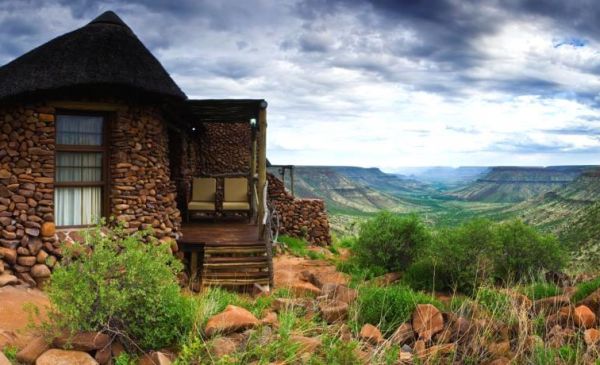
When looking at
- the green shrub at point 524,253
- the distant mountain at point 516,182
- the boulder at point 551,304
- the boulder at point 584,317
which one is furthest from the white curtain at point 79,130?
the distant mountain at point 516,182

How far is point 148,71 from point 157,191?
223 centimetres

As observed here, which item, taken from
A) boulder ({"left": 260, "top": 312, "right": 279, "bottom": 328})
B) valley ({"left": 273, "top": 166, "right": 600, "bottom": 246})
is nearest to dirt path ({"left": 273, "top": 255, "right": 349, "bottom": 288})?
boulder ({"left": 260, "top": 312, "right": 279, "bottom": 328})

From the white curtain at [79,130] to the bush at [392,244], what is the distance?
693 cm

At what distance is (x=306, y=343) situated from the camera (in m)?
4.51

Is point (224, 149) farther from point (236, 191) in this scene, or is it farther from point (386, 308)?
point (386, 308)

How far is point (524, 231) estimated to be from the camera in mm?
11039

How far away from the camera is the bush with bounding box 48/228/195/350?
455 cm

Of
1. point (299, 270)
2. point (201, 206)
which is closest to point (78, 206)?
point (201, 206)

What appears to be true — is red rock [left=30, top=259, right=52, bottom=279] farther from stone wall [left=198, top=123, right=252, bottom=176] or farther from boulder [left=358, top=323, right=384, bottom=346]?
stone wall [left=198, top=123, right=252, bottom=176]

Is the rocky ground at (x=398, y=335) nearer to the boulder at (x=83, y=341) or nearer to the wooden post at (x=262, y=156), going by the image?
the boulder at (x=83, y=341)

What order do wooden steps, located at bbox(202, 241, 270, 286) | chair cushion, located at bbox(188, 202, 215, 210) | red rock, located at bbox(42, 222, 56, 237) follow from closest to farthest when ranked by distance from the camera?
red rock, located at bbox(42, 222, 56, 237)
wooden steps, located at bbox(202, 241, 270, 286)
chair cushion, located at bbox(188, 202, 215, 210)

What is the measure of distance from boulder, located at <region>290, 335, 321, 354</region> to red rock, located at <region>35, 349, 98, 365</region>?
1770 millimetres

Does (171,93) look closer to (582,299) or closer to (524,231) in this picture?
(582,299)

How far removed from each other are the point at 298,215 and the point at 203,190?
592 cm
